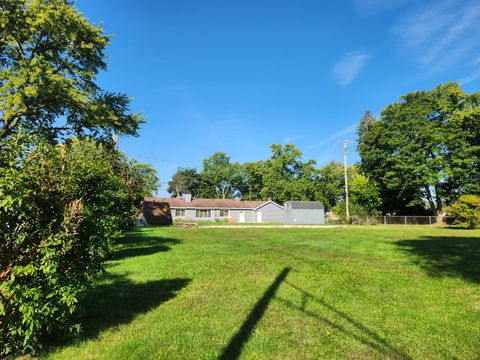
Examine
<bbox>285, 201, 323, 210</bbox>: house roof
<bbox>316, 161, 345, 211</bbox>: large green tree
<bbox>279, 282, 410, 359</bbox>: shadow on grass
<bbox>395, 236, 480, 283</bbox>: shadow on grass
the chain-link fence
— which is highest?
<bbox>316, 161, 345, 211</bbox>: large green tree

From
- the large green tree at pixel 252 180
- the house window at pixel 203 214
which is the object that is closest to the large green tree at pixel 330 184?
the large green tree at pixel 252 180

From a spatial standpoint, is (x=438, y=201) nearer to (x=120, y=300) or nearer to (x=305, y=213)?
(x=305, y=213)

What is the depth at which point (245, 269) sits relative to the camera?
9.49 meters

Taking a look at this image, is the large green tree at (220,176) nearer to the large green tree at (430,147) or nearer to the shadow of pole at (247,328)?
the large green tree at (430,147)

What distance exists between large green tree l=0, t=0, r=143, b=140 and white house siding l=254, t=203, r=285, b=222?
41031 mm

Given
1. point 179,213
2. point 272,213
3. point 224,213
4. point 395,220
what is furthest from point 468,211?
point 179,213

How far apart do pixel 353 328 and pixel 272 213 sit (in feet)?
180

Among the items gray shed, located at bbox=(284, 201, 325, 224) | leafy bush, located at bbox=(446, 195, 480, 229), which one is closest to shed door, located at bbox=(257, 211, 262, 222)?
gray shed, located at bbox=(284, 201, 325, 224)

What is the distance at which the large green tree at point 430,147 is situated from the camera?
4225 cm

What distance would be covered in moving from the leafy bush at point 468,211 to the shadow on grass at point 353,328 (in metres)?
31.6

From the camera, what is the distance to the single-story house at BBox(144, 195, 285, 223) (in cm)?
5856

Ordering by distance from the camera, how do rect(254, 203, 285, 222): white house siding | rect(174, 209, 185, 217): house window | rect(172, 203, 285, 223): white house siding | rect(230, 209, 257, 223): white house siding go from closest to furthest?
rect(254, 203, 285, 222): white house siding → rect(172, 203, 285, 223): white house siding → rect(174, 209, 185, 217): house window → rect(230, 209, 257, 223): white house siding

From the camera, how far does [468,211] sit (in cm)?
3030

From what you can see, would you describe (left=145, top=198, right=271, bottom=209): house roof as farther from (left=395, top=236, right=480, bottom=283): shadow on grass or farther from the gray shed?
(left=395, top=236, right=480, bottom=283): shadow on grass
